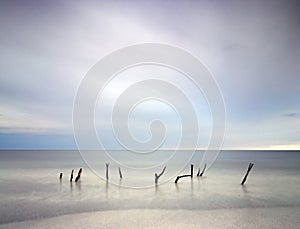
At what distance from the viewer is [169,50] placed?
20.8 m

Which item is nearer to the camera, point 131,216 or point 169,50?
point 131,216

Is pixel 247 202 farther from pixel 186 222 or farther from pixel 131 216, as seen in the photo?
pixel 131 216

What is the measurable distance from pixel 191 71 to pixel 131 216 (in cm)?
1279

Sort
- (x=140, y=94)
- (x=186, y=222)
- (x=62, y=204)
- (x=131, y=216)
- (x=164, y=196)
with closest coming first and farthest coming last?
(x=186, y=222)
(x=131, y=216)
(x=62, y=204)
(x=140, y=94)
(x=164, y=196)

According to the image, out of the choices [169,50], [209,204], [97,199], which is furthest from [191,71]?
[97,199]

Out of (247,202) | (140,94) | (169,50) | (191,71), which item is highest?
(169,50)

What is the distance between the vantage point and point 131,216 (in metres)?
15.0

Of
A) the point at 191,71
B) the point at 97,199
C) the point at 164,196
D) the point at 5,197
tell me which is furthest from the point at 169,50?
the point at 5,197

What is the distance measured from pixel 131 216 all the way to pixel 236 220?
6.95m

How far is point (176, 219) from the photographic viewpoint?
14.3 m

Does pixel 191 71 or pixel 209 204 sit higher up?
pixel 191 71

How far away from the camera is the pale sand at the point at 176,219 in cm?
1319

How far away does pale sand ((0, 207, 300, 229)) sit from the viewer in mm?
13195

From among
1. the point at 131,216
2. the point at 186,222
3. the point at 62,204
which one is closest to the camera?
the point at 186,222
